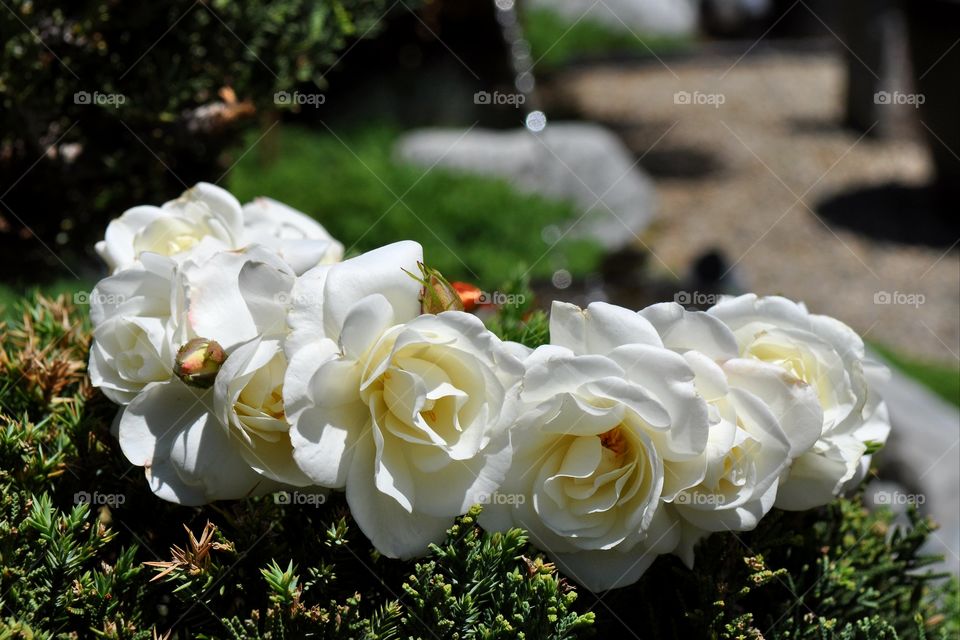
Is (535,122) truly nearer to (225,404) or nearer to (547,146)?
(547,146)

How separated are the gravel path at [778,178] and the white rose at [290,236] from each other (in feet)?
15.8

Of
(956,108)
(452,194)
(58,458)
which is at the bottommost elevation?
(452,194)

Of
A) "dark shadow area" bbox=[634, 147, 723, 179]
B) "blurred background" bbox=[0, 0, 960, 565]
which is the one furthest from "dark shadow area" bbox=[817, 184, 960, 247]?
"dark shadow area" bbox=[634, 147, 723, 179]

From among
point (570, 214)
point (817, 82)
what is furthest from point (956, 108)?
point (817, 82)

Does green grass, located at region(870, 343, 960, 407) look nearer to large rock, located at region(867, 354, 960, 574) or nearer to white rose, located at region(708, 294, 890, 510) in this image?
large rock, located at region(867, 354, 960, 574)

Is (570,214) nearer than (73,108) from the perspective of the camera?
No

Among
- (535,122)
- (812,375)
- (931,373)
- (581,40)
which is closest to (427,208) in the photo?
(535,122)

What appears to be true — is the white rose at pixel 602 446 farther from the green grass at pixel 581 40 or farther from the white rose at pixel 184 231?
the green grass at pixel 581 40

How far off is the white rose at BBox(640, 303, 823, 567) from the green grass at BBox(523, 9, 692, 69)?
975cm

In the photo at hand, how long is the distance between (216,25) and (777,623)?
2094 mm

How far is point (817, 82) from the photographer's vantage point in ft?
35.8

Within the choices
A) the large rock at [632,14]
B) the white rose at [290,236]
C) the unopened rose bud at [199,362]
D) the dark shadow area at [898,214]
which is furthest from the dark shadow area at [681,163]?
the unopened rose bud at [199,362]

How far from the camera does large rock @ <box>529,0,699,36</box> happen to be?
1209 centimetres

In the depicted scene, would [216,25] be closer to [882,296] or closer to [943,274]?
[882,296]
